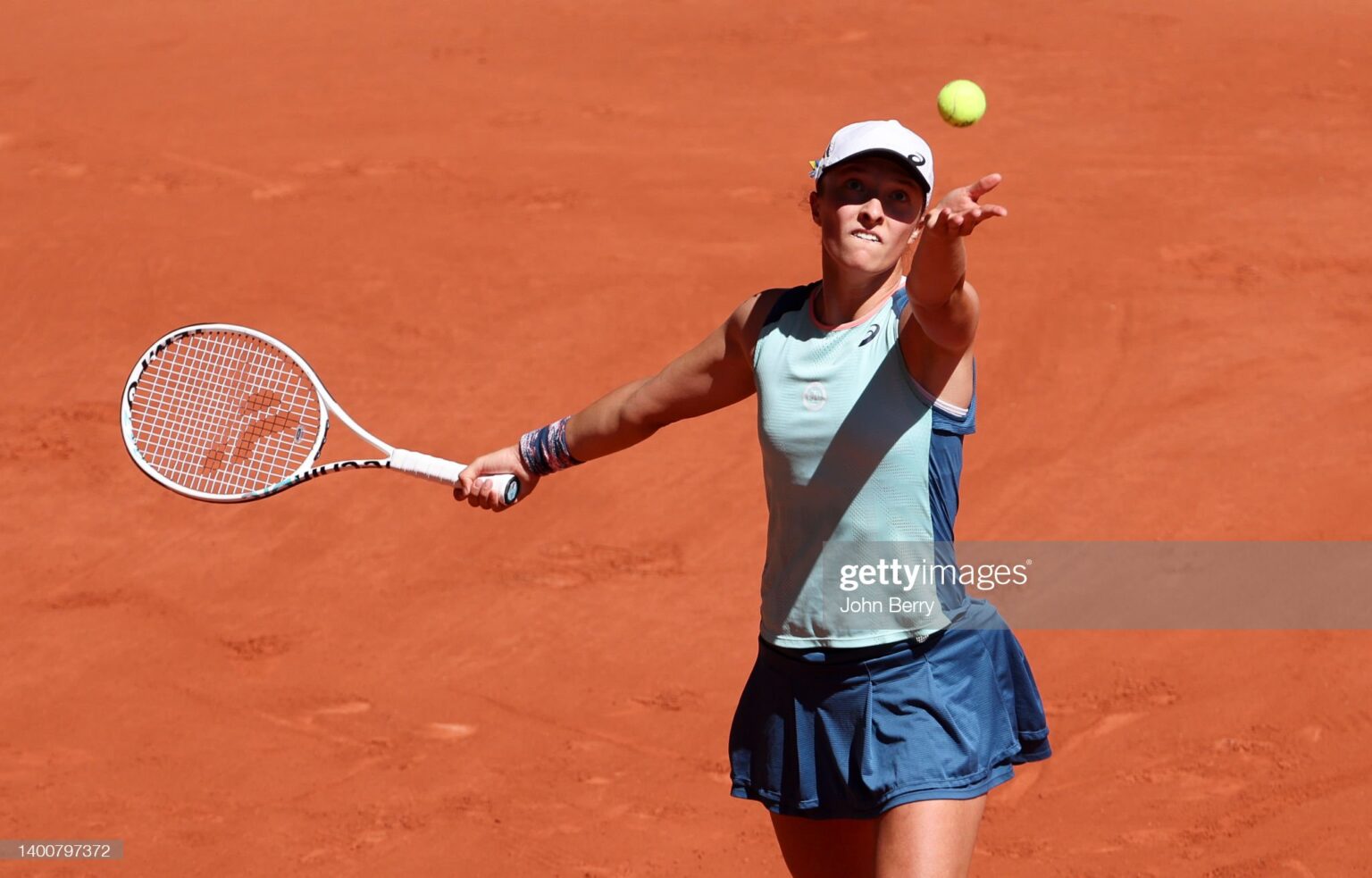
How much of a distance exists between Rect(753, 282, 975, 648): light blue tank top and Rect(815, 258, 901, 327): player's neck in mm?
29

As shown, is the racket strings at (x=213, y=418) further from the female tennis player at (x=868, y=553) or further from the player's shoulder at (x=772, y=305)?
the female tennis player at (x=868, y=553)

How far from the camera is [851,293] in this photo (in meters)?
3.31

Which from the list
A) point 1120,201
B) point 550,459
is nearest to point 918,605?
point 550,459

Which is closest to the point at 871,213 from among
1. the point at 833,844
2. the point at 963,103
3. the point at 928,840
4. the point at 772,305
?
the point at 772,305

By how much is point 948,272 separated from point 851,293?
1.43 ft

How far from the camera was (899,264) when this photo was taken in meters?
3.44

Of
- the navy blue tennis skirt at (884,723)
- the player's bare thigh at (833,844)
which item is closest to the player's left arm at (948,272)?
the navy blue tennis skirt at (884,723)

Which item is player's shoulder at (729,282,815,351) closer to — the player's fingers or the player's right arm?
the player's right arm

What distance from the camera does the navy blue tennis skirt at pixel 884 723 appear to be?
10.8 ft

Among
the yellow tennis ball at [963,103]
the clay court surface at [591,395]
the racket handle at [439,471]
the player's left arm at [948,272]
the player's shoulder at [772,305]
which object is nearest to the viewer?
the player's left arm at [948,272]

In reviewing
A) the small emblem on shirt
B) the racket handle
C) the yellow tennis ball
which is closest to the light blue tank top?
the small emblem on shirt

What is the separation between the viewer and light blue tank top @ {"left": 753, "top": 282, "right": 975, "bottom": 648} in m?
3.21

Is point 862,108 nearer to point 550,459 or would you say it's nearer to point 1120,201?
point 1120,201

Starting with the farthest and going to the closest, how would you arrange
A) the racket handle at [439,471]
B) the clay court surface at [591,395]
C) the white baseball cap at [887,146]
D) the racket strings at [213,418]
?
the clay court surface at [591,395], the racket strings at [213,418], the racket handle at [439,471], the white baseball cap at [887,146]
